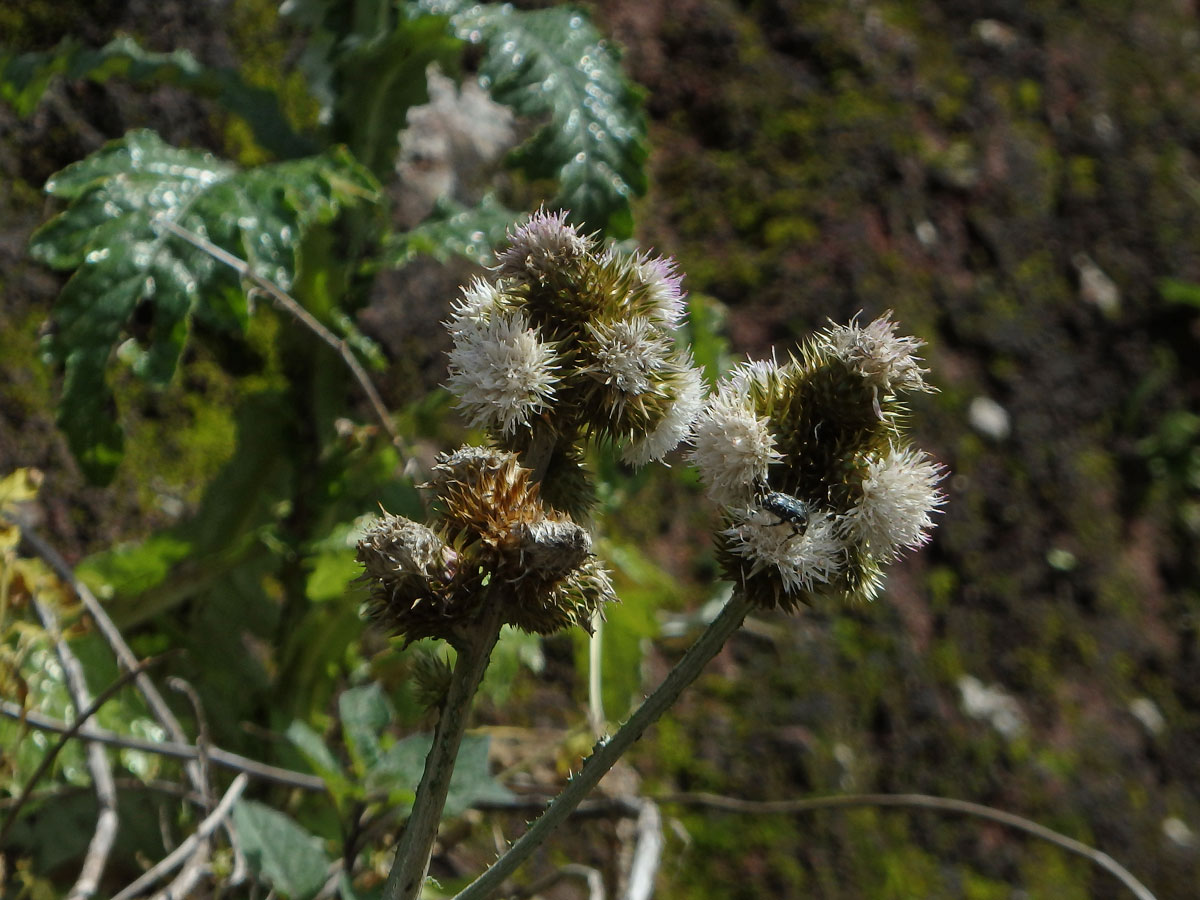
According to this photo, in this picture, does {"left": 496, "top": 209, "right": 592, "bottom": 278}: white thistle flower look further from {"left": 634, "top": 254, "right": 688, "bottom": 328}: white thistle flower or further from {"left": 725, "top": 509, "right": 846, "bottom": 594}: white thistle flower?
{"left": 725, "top": 509, "right": 846, "bottom": 594}: white thistle flower

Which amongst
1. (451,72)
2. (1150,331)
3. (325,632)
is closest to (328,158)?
(451,72)

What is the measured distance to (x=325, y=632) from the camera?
2.03 meters

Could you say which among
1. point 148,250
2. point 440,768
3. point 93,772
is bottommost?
point 93,772

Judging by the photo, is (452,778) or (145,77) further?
(145,77)

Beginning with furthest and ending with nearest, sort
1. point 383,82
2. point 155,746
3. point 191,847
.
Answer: point 383,82 → point 155,746 → point 191,847

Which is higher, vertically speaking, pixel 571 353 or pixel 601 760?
pixel 571 353

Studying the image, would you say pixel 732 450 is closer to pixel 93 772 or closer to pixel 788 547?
pixel 788 547

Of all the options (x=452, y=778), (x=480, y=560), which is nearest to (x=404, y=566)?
(x=480, y=560)

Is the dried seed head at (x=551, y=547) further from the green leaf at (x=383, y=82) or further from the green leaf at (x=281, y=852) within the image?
the green leaf at (x=383, y=82)

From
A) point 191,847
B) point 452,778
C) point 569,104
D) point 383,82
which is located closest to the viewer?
point 452,778

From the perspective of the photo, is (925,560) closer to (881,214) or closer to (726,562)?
(881,214)

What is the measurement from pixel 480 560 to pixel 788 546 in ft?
0.86

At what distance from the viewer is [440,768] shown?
3.06ft

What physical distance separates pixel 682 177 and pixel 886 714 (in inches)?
63.2
